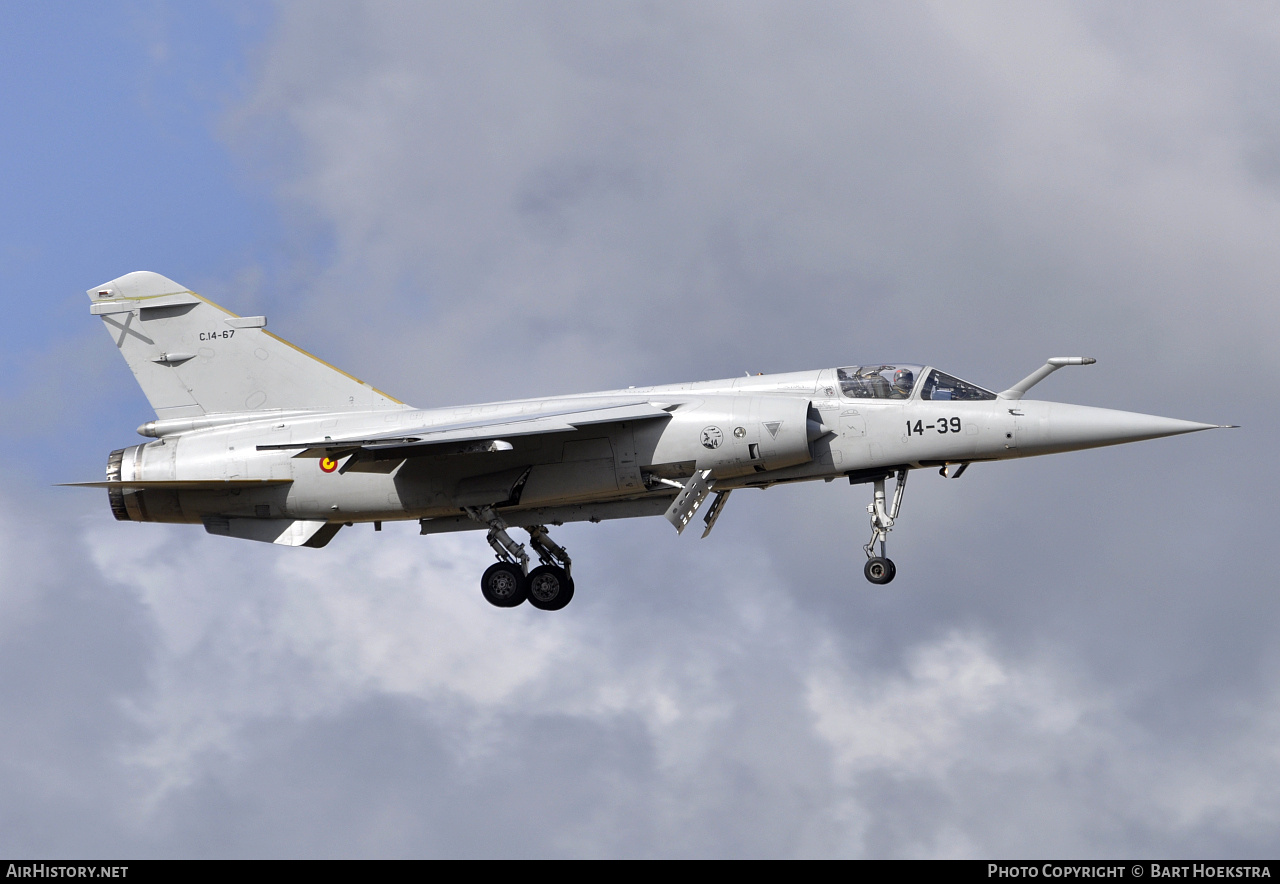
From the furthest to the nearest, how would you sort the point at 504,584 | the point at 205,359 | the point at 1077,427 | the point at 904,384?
the point at 205,359
the point at 504,584
the point at 904,384
the point at 1077,427

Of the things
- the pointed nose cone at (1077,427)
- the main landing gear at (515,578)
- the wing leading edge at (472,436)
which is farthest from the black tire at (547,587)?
the pointed nose cone at (1077,427)

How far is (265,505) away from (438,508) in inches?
111

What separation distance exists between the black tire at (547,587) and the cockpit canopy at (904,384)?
18.3ft

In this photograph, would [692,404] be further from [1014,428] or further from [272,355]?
[272,355]

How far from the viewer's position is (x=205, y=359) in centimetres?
2881

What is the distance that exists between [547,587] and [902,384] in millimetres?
6623

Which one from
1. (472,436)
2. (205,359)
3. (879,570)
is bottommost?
(879,570)

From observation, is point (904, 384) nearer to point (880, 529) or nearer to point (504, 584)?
point (880, 529)

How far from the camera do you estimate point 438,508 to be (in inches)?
1072

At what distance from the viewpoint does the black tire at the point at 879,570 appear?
25.5 meters

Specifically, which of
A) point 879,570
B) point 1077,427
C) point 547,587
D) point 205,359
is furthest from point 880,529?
point 205,359

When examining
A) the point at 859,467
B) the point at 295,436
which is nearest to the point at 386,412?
the point at 295,436
